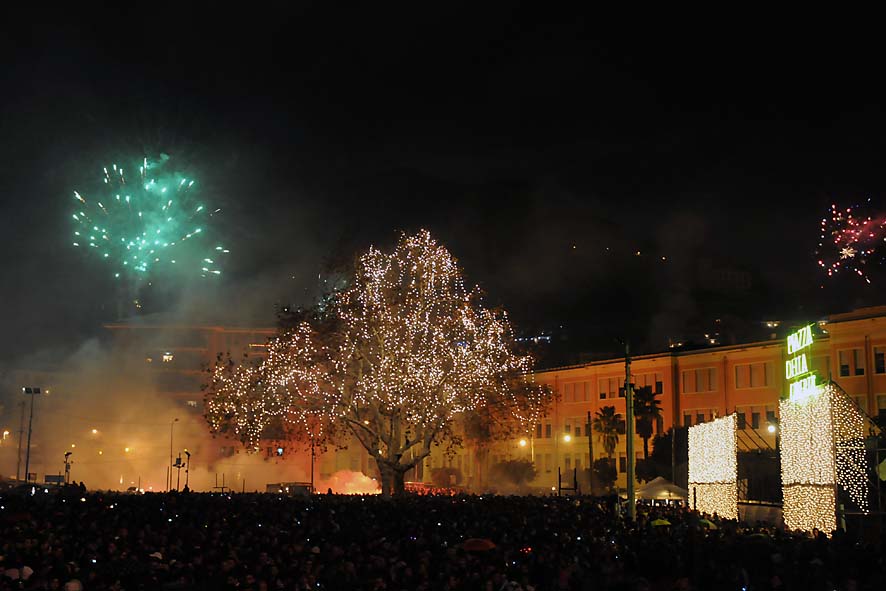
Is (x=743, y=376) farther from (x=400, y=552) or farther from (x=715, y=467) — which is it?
(x=400, y=552)

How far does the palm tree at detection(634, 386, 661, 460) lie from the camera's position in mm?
71625

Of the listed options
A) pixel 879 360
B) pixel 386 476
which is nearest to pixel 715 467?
pixel 386 476

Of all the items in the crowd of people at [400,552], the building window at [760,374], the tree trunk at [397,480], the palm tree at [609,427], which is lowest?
the crowd of people at [400,552]

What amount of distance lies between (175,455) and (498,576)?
81321 mm

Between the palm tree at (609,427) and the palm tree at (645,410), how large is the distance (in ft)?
5.56

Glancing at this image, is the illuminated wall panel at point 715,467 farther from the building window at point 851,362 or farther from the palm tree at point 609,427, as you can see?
the palm tree at point 609,427

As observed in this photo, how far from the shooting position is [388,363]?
45.1 meters

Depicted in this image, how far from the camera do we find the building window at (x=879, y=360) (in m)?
57.7

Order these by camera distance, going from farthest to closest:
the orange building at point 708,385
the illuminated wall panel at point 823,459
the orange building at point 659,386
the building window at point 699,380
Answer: the building window at point 699,380 < the orange building at point 659,386 < the orange building at point 708,385 < the illuminated wall panel at point 823,459

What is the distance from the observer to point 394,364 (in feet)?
148

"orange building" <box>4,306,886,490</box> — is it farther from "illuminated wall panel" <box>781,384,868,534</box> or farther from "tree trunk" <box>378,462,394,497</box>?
"illuminated wall panel" <box>781,384,868,534</box>

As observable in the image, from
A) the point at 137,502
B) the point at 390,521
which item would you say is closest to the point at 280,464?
the point at 137,502

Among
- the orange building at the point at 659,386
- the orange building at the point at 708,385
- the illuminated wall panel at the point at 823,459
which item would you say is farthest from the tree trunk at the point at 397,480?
the illuminated wall panel at the point at 823,459

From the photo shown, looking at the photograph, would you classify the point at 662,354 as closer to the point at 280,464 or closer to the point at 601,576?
the point at 280,464
